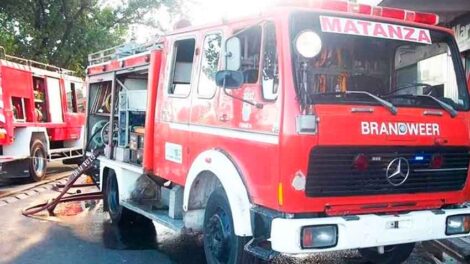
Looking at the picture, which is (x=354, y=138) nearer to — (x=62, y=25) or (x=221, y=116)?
(x=221, y=116)

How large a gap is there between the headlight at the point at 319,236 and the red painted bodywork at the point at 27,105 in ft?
28.9

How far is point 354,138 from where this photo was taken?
167 inches

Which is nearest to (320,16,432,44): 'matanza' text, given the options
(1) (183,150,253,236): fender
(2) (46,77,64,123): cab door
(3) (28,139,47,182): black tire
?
(1) (183,150,253,236): fender

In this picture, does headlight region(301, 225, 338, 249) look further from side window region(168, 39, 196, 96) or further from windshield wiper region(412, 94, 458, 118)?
side window region(168, 39, 196, 96)

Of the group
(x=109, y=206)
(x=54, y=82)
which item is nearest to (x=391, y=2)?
(x=109, y=206)

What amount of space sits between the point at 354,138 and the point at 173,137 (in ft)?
7.88

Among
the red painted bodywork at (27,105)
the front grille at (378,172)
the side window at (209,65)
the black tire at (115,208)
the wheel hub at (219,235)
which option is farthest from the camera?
the red painted bodywork at (27,105)

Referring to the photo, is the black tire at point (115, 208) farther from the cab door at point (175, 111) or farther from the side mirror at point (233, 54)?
the side mirror at point (233, 54)

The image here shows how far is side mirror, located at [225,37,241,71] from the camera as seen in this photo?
15.0 feet

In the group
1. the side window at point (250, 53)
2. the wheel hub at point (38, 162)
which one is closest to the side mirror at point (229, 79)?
the side window at point (250, 53)

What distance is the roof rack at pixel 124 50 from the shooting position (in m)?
6.82

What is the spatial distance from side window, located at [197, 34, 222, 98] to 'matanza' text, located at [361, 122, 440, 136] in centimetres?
157

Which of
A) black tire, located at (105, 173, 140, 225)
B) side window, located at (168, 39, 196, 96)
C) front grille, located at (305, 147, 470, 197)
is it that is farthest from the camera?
black tire, located at (105, 173, 140, 225)

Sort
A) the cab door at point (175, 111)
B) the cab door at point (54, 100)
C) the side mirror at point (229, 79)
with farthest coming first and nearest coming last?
the cab door at point (54, 100)
the cab door at point (175, 111)
the side mirror at point (229, 79)
